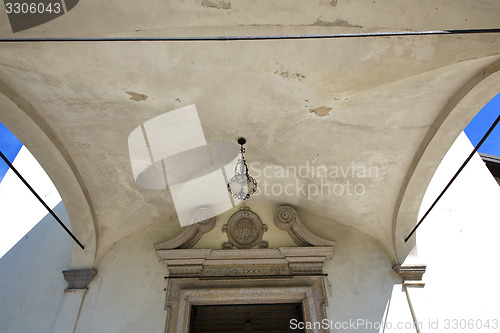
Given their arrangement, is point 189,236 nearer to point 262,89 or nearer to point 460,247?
point 262,89

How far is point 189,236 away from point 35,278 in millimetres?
2179

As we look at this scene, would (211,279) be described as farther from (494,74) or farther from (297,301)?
(494,74)

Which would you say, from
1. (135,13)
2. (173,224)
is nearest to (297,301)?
(173,224)

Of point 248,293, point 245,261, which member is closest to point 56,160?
point 245,261

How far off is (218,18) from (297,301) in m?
3.67

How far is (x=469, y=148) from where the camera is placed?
6199mm

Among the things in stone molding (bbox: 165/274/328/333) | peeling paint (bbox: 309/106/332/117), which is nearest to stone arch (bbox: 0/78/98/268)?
stone molding (bbox: 165/274/328/333)

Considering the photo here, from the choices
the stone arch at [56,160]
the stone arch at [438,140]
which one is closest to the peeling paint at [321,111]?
the stone arch at [438,140]

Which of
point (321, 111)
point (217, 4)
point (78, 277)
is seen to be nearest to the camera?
point (217, 4)

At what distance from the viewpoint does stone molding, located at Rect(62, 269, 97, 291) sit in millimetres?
4727

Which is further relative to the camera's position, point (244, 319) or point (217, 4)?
point (244, 319)

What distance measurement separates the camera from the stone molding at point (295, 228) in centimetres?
514

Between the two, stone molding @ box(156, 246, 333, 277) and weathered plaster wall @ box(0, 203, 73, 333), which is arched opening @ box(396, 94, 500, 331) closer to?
stone molding @ box(156, 246, 333, 277)

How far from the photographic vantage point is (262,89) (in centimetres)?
390
